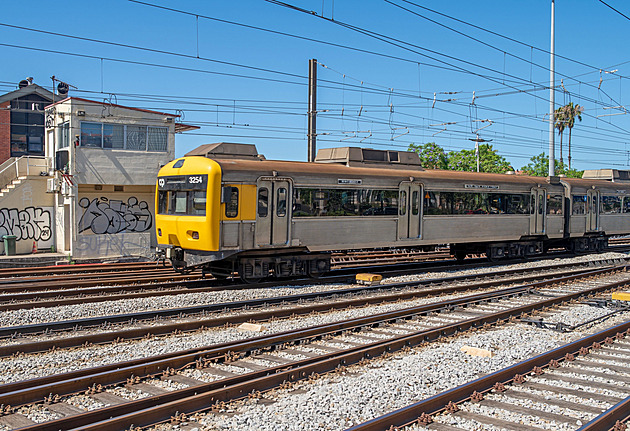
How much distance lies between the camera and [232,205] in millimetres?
14039

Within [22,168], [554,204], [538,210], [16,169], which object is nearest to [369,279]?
[538,210]

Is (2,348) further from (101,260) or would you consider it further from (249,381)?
(101,260)


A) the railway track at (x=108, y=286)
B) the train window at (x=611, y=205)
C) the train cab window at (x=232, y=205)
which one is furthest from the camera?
the train window at (x=611, y=205)

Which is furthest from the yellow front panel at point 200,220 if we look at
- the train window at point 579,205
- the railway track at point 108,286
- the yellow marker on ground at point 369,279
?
the train window at point 579,205

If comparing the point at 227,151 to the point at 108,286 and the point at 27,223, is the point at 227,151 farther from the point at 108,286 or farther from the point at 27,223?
the point at 27,223

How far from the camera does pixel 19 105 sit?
41.8 metres

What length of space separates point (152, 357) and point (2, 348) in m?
2.20

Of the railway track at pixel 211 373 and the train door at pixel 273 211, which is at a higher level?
the train door at pixel 273 211

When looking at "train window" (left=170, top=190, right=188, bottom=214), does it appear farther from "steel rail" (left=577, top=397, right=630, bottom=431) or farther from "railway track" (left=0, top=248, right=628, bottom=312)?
"steel rail" (left=577, top=397, right=630, bottom=431)

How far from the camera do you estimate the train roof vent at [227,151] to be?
1460 centimetres

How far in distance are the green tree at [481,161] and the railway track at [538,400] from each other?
180 ft

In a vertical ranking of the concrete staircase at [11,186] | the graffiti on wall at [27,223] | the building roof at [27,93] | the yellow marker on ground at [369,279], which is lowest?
the yellow marker on ground at [369,279]

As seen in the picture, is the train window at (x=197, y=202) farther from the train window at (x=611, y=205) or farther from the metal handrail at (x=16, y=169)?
the train window at (x=611, y=205)

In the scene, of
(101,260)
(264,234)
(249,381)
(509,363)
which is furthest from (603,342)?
(101,260)
